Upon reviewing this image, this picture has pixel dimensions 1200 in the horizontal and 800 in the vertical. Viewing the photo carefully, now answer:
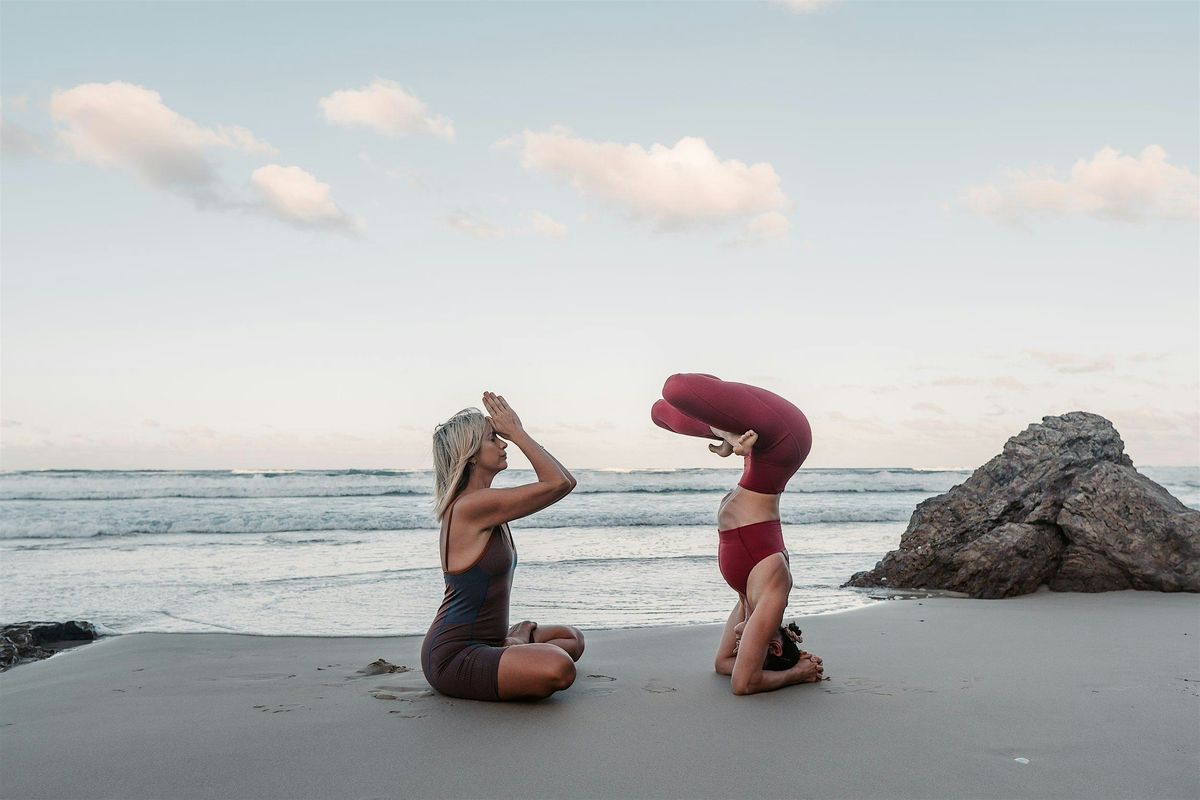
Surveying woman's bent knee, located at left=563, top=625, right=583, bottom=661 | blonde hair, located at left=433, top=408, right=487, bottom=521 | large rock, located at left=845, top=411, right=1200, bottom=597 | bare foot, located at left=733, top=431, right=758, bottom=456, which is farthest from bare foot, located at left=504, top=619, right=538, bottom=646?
large rock, located at left=845, top=411, right=1200, bottom=597

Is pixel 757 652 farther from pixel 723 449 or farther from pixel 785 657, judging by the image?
pixel 723 449

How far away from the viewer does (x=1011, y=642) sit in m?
5.70

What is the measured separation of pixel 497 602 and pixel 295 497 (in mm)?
27561

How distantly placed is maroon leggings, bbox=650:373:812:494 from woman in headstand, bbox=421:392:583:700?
78 cm

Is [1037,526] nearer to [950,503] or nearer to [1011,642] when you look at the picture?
[950,503]

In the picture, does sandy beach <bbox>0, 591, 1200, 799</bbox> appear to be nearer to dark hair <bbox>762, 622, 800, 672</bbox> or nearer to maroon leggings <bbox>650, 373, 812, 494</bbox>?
dark hair <bbox>762, 622, 800, 672</bbox>

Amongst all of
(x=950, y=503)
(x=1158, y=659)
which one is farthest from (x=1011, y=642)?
(x=950, y=503)

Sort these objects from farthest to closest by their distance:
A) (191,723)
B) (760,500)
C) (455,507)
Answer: (760,500) < (455,507) < (191,723)

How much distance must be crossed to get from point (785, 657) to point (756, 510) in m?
0.82

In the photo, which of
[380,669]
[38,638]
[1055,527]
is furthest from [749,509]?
[38,638]

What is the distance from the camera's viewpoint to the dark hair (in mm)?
4582

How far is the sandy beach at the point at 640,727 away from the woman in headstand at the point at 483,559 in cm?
15

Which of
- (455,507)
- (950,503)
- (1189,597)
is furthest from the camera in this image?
(950,503)

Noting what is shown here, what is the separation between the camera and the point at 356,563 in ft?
39.5
